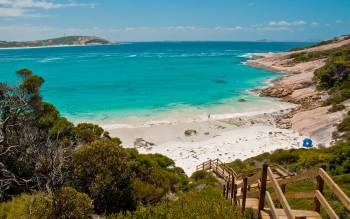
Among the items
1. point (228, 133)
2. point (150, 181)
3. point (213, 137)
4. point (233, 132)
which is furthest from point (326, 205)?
point (233, 132)

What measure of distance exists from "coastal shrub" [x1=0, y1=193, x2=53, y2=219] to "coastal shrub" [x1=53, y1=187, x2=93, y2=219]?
0.84 feet

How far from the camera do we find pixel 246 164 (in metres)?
25.5

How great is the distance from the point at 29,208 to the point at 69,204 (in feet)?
4.18

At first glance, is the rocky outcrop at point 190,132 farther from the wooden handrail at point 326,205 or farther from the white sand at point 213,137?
the wooden handrail at point 326,205

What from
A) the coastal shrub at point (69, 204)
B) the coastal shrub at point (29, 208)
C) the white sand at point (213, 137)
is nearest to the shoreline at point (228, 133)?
the white sand at point (213, 137)

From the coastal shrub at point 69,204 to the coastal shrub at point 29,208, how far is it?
25cm

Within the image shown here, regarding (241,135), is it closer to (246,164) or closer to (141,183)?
(246,164)

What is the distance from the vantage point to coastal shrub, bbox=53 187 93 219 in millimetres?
12391

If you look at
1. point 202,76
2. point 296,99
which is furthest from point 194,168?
point 202,76

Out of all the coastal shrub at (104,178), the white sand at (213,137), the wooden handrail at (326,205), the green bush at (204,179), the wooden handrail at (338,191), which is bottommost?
the white sand at (213,137)

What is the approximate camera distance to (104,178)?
49.8ft

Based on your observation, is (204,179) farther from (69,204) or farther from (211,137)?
(211,137)

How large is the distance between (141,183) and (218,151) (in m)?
14.7

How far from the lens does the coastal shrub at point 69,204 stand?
1239cm
